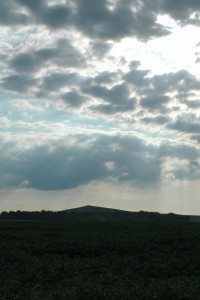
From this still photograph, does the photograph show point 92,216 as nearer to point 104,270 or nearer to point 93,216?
point 93,216

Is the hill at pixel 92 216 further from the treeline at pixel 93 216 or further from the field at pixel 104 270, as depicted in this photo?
the field at pixel 104 270

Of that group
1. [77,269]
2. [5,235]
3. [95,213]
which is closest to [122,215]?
[95,213]

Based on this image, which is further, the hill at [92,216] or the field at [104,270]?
the hill at [92,216]

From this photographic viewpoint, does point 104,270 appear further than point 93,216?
No

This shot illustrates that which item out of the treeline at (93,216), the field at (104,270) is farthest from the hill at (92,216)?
the field at (104,270)

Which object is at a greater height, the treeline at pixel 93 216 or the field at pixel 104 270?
the treeline at pixel 93 216

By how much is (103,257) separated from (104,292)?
45.9 feet

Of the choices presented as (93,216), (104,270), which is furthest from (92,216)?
(104,270)

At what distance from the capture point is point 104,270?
2503cm

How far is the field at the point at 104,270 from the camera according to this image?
17797 mm

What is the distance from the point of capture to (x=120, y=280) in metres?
21.5

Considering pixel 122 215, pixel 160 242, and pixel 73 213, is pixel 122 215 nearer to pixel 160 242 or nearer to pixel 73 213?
pixel 73 213

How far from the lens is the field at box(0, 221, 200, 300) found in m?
17.8

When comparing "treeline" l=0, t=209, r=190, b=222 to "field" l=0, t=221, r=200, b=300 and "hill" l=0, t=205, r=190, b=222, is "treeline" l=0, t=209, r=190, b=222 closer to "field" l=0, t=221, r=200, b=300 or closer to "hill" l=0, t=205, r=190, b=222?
"hill" l=0, t=205, r=190, b=222
